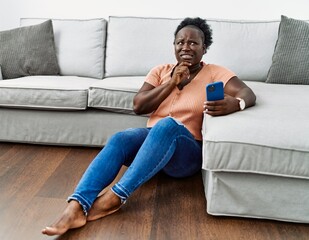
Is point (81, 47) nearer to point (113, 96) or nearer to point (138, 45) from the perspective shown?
point (138, 45)

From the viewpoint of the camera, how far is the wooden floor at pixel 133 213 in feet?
4.64

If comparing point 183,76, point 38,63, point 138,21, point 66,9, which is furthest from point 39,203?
point 66,9

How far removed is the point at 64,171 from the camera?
196 centimetres

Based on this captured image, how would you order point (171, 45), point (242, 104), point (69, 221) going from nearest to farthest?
point (69, 221), point (242, 104), point (171, 45)

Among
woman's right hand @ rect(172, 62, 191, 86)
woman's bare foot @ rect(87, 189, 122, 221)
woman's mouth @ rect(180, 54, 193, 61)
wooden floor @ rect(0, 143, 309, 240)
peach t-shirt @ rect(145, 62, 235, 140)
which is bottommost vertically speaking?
wooden floor @ rect(0, 143, 309, 240)

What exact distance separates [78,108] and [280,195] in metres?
1.28

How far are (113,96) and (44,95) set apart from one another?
428mm

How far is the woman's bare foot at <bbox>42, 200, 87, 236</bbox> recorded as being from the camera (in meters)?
1.32

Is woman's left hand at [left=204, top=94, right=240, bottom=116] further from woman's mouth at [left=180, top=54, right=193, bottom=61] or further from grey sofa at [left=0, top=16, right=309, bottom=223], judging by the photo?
woman's mouth at [left=180, top=54, right=193, bottom=61]

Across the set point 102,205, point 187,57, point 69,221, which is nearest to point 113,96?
point 187,57

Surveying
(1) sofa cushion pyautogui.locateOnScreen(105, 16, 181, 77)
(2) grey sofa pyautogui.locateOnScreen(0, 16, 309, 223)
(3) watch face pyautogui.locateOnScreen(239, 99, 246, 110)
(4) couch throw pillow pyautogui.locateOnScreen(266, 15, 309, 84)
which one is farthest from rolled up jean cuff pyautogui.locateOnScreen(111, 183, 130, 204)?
(4) couch throw pillow pyautogui.locateOnScreen(266, 15, 309, 84)

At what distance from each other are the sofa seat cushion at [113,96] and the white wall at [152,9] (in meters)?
1.07

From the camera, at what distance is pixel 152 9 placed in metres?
2.96

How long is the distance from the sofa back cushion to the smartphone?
1022 millimetres
